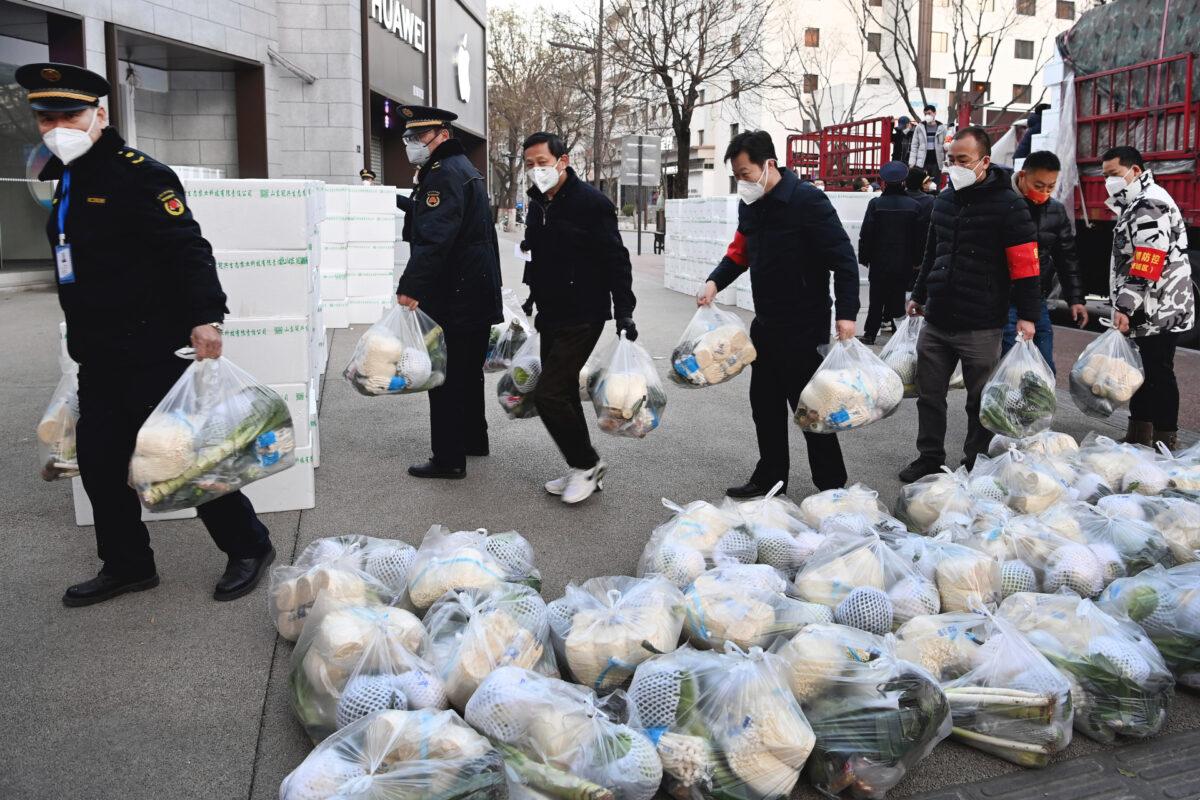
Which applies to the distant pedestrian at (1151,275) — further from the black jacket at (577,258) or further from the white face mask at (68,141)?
the white face mask at (68,141)

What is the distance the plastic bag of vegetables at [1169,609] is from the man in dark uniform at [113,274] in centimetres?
337

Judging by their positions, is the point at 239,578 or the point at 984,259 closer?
the point at 239,578

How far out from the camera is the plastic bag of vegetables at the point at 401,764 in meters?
2.38

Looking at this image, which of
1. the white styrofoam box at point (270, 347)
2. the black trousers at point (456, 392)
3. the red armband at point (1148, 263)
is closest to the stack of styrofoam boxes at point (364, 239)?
the black trousers at point (456, 392)

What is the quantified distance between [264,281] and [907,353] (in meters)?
3.54

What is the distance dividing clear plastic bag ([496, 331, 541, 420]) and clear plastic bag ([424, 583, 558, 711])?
2293 mm

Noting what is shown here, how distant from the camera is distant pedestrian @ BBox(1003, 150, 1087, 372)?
6238 millimetres

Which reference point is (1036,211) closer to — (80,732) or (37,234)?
(80,732)

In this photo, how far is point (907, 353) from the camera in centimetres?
596

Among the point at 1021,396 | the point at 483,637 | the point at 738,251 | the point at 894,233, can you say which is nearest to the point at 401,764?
the point at 483,637

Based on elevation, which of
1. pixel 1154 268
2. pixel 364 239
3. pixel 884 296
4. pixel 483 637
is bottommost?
pixel 483 637

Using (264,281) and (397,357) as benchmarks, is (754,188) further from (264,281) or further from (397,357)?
(264,281)

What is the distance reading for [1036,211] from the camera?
6.45 meters

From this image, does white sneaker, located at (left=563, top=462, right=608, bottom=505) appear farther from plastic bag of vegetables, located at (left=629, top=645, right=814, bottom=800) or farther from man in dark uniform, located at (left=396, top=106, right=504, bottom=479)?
plastic bag of vegetables, located at (left=629, top=645, right=814, bottom=800)
